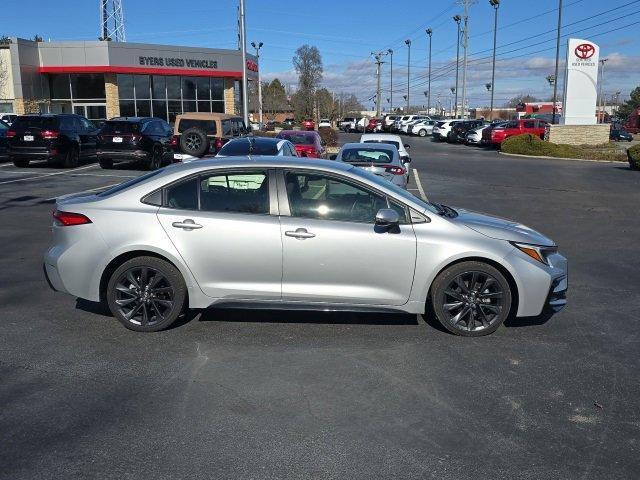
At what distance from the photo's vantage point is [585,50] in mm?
32625

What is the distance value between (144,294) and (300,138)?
50.1ft

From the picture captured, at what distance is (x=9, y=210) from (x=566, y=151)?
25.9 metres

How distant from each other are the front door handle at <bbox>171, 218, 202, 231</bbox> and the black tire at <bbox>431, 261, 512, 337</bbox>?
7.06 feet

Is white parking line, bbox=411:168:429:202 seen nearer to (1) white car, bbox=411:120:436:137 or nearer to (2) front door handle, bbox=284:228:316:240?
(2) front door handle, bbox=284:228:316:240

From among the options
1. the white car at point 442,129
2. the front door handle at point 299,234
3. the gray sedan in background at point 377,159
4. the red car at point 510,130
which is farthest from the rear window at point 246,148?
the white car at point 442,129

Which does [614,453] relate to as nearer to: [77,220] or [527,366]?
[527,366]

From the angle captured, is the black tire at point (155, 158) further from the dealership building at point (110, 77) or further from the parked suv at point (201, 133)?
the dealership building at point (110, 77)

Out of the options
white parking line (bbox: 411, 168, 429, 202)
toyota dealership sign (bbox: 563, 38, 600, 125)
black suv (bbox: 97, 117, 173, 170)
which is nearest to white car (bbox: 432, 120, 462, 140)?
toyota dealership sign (bbox: 563, 38, 600, 125)

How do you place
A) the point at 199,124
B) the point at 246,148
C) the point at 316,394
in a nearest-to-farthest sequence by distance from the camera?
the point at 316,394 → the point at 246,148 → the point at 199,124

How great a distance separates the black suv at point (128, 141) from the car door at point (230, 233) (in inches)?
606

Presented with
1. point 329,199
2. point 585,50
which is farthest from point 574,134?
point 329,199

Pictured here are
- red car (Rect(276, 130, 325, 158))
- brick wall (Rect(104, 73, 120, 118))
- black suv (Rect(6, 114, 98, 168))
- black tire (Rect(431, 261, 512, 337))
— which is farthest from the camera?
brick wall (Rect(104, 73, 120, 118))

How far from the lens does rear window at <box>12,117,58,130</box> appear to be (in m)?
20.4

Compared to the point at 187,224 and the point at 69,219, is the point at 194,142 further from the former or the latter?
the point at 187,224
